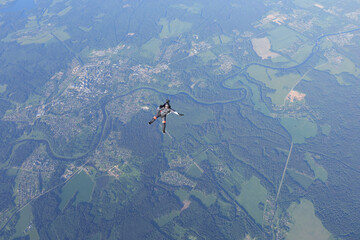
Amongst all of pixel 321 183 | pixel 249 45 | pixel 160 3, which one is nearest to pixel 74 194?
pixel 321 183

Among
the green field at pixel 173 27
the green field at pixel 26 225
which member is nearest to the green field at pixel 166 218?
the green field at pixel 26 225

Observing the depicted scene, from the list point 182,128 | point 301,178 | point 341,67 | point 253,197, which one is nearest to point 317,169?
point 301,178

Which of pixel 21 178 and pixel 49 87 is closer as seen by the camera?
pixel 21 178

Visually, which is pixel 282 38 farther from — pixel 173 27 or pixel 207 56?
pixel 173 27

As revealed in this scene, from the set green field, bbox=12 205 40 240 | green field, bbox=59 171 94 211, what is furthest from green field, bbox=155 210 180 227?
green field, bbox=12 205 40 240

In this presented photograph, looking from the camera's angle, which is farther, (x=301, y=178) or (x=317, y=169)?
(x=317, y=169)

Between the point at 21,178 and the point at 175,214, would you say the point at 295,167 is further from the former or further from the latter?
the point at 21,178

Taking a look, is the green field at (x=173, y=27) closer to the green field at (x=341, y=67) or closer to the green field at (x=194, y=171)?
the green field at (x=341, y=67)
